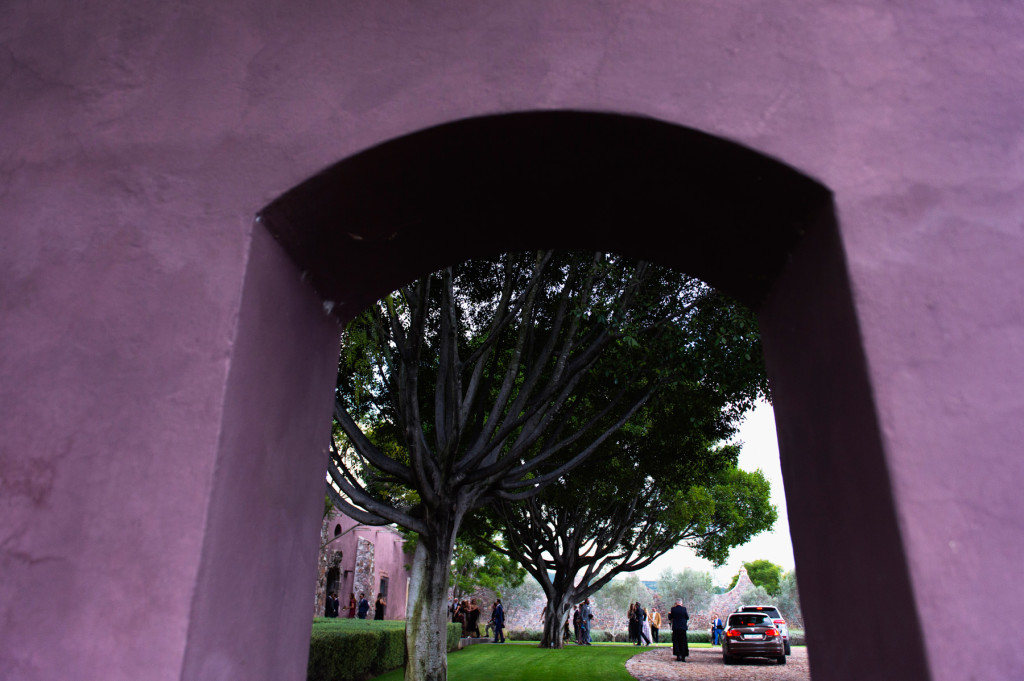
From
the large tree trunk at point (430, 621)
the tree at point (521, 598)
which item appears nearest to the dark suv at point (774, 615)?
the large tree trunk at point (430, 621)

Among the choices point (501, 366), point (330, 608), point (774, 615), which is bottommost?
point (774, 615)

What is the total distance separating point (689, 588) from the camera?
186 ft

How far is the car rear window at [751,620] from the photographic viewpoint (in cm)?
1886

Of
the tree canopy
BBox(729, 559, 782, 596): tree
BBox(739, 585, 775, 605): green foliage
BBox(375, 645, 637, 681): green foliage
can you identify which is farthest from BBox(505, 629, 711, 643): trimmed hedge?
the tree canopy

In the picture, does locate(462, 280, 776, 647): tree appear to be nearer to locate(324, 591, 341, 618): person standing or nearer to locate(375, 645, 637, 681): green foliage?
locate(375, 645, 637, 681): green foliage

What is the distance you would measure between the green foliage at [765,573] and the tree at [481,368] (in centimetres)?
6650

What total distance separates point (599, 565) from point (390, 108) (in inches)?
935

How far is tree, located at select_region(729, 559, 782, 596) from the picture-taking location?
6969 centimetres

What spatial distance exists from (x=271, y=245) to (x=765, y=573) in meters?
77.8

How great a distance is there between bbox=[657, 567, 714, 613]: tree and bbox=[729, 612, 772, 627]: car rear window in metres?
39.4

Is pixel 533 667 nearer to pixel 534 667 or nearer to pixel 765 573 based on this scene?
pixel 534 667

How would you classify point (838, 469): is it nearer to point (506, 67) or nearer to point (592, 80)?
point (592, 80)

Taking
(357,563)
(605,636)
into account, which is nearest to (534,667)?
(357,563)

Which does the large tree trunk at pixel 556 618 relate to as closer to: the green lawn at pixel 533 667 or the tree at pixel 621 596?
the green lawn at pixel 533 667
